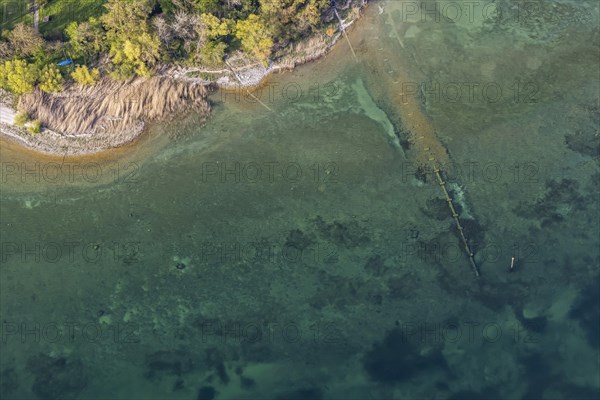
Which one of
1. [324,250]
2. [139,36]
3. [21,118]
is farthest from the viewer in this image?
[139,36]

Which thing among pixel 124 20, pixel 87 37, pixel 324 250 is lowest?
pixel 324 250

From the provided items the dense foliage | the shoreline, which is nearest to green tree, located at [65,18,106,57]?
the dense foliage

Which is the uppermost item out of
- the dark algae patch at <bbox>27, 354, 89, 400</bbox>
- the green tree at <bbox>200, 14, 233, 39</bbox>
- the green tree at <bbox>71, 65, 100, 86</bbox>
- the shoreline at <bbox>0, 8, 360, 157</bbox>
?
the green tree at <bbox>200, 14, 233, 39</bbox>

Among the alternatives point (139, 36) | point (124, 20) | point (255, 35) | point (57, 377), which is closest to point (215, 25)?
point (255, 35)

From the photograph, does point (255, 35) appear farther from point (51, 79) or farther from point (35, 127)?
point (35, 127)

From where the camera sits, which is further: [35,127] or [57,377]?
[35,127]

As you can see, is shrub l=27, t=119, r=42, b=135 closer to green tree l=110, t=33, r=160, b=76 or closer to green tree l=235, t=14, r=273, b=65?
green tree l=110, t=33, r=160, b=76

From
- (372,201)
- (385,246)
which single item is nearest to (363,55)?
(372,201)
